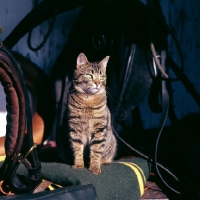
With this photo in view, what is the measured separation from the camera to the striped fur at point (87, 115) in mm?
Answer: 1334

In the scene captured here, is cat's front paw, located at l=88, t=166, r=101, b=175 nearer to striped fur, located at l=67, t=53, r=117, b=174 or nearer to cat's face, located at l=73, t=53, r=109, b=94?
striped fur, located at l=67, t=53, r=117, b=174

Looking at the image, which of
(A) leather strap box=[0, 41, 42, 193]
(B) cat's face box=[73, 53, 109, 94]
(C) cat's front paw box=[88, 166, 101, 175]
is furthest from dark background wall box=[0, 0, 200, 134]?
(A) leather strap box=[0, 41, 42, 193]

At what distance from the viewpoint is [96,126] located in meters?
1.34

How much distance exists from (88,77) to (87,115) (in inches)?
5.7

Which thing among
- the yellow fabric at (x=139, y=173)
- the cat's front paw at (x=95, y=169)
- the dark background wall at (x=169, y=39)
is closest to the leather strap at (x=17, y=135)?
the cat's front paw at (x=95, y=169)

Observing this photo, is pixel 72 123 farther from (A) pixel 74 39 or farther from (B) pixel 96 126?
(A) pixel 74 39

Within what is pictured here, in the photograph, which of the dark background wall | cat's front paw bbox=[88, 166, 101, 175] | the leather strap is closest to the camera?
the leather strap

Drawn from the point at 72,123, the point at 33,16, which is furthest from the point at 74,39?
the point at 72,123

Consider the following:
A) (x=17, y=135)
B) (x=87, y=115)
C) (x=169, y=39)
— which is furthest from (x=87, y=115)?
(x=169, y=39)

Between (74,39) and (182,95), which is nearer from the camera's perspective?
(74,39)

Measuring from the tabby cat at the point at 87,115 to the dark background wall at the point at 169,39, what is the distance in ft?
2.11

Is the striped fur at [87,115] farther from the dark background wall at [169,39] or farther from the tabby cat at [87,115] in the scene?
the dark background wall at [169,39]

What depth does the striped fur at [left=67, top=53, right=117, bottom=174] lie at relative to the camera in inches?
52.5

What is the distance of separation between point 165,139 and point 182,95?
50 cm
